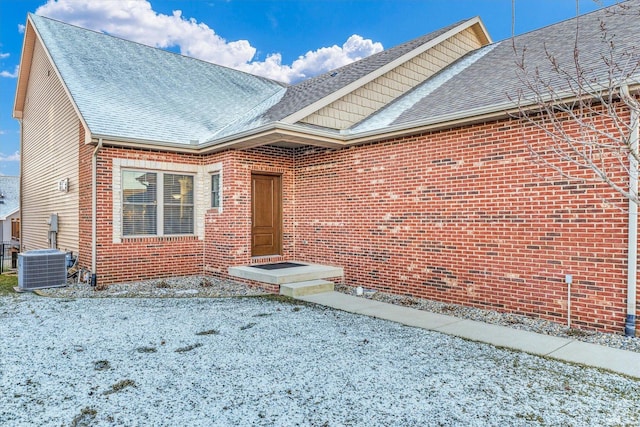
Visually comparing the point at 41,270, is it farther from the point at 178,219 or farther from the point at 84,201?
the point at 178,219

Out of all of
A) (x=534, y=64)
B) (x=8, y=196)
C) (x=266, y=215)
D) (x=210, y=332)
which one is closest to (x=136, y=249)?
(x=266, y=215)

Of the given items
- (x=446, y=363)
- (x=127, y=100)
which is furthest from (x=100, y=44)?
(x=446, y=363)

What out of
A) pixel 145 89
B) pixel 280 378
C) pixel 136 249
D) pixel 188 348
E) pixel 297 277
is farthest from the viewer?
pixel 145 89

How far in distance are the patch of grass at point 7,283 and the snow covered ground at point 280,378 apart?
283cm

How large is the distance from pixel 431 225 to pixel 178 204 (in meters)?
5.66

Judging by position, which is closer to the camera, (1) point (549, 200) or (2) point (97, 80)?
(1) point (549, 200)

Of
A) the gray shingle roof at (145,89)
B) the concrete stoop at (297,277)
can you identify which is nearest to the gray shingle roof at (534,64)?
the concrete stoop at (297,277)

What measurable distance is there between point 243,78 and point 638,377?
44.5 feet

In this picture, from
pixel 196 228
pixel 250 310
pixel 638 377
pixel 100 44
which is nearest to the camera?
pixel 638 377

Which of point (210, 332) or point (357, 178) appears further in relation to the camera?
point (357, 178)

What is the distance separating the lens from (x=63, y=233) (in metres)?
10.4

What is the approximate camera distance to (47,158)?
1200cm

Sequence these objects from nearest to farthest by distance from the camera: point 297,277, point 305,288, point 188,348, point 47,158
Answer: point 188,348
point 305,288
point 297,277
point 47,158

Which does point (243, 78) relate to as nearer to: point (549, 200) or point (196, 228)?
point (196, 228)
